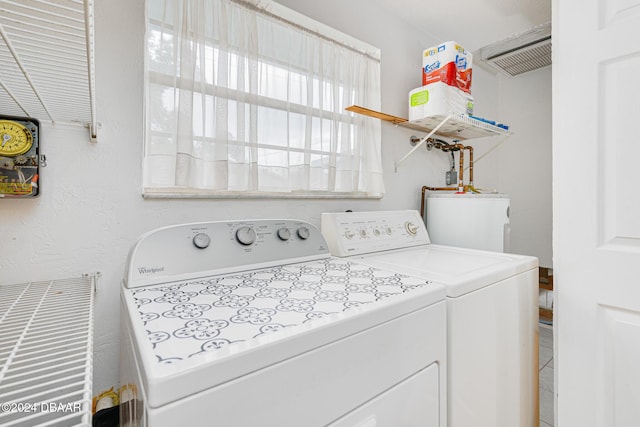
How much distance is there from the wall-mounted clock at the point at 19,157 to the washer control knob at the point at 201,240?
49cm

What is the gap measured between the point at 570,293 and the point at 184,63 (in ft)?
5.68

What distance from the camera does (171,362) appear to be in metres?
0.48

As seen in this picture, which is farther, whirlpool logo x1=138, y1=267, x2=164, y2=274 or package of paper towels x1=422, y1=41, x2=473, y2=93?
package of paper towels x1=422, y1=41, x2=473, y2=93

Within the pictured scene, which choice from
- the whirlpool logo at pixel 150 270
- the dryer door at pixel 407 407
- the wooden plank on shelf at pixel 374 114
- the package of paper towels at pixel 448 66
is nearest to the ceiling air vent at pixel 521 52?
the package of paper towels at pixel 448 66

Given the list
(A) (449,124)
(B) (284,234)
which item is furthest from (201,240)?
(A) (449,124)

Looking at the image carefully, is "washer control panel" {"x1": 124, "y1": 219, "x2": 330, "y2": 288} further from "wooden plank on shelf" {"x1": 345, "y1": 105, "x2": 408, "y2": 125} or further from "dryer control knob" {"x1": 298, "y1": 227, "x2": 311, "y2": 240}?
"wooden plank on shelf" {"x1": 345, "y1": 105, "x2": 408, "y2": 125}

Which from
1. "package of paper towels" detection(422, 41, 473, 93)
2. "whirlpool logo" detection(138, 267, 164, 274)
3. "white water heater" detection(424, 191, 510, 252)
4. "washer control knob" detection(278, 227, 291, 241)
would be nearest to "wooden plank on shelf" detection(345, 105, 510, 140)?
"package of paper towels" detection(422, 41, 473, 93)

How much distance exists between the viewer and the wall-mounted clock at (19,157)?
88 centimetres

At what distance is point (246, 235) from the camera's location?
1104mm

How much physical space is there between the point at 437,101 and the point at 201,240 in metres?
1.54

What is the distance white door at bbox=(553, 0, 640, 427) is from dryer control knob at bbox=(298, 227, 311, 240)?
978 mm

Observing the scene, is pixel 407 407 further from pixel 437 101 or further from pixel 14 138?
pixel 437 101

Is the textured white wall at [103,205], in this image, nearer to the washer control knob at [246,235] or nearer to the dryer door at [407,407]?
the washer control knob at [246,235]

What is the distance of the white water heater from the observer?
5.67ft
